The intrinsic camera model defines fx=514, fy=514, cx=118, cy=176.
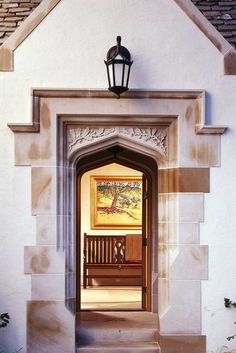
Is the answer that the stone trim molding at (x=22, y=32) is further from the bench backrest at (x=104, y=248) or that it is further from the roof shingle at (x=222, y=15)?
the bench backrest at (x=104, y=248)

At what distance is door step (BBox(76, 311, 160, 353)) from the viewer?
555cm

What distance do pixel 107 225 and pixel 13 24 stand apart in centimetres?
537

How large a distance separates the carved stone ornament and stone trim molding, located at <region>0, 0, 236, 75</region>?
38.7 inches

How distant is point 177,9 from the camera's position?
18.1 ft

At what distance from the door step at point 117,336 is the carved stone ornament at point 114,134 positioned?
6.72ft

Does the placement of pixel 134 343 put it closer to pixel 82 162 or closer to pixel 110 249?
pixel 82 162

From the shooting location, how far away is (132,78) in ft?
18.0

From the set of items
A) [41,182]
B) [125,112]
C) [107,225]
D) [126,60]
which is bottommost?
[107,225]

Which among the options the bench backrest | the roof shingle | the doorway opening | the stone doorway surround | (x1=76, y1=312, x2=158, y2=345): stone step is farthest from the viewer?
the bench backrest

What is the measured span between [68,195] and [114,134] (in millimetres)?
832

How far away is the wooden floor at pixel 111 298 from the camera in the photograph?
741cm

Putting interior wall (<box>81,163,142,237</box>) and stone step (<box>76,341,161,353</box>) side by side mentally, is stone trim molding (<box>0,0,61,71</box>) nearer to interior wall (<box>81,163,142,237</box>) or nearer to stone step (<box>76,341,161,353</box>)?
stone step (<box>76,341,161,353</box>)

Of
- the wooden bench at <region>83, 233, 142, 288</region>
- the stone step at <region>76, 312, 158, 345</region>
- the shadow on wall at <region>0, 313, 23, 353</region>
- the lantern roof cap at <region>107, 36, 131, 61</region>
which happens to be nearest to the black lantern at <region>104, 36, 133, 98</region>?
the lantern roof cap at <region>107, 36, 131, 61</region>

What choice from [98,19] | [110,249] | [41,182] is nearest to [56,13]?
[98,19]
